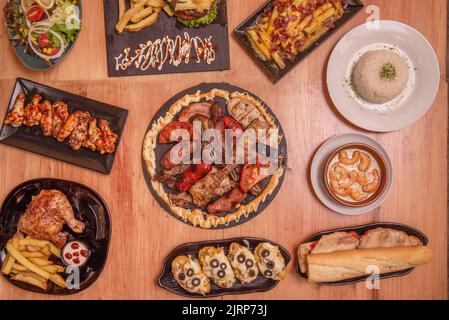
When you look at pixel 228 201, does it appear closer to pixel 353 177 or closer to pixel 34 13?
pixel 353 177

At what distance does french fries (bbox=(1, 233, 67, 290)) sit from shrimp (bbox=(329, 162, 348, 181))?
245 centimetres

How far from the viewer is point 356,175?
3.35 meters

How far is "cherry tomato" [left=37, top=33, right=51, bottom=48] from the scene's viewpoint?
339 centimetres

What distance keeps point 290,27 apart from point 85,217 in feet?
7.78

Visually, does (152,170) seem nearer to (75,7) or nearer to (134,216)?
(134,216)

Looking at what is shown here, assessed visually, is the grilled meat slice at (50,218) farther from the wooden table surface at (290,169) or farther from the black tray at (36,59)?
the black tray at (36,59)

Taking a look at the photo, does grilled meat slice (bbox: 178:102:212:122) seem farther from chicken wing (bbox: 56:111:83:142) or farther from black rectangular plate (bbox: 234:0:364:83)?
chicken wing (bbox: 56:111:83:142)

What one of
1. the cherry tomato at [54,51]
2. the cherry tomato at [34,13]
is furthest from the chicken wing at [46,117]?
the cherry tomato at [34,13]

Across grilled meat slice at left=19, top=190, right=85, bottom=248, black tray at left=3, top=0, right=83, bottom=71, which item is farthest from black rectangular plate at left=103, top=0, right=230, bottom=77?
grilled meat slice at left=19, top=190, right=85, bottom=248

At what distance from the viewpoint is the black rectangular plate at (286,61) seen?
3.29 metres

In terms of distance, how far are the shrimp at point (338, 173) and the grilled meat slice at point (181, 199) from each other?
1212mm

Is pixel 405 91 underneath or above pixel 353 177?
above

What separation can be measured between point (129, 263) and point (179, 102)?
1496mm

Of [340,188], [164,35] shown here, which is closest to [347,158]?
[340,188]
